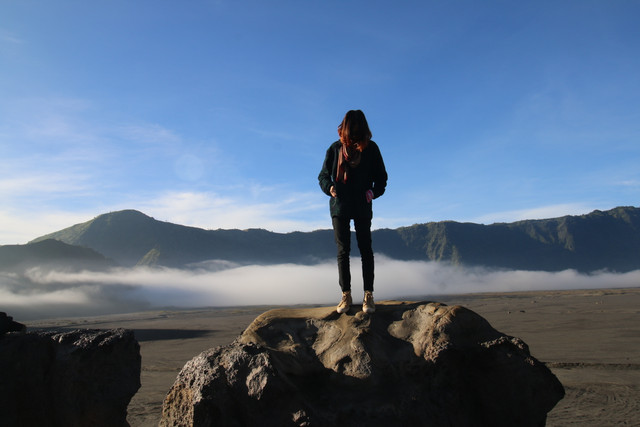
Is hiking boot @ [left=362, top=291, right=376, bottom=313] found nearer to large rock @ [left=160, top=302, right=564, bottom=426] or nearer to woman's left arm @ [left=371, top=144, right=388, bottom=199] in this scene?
large rock @ [left=160, top=302, right=564, bottom=426]

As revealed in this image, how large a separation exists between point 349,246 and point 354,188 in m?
0.64

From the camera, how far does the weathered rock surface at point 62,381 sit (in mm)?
4305

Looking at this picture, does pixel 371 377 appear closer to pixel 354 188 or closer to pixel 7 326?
pixel 354 188

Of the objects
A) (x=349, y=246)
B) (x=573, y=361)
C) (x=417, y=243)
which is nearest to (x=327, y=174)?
(x=349, y=246)

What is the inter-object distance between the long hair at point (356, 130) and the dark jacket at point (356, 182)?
144 mm

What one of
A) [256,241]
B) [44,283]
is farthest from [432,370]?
[256,241]

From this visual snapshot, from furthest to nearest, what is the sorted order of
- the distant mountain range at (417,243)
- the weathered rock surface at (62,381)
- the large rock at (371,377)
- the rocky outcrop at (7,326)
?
1. the distant mountain range at (417,243)
2. the rocky outcrop at (7,326)
3. the weathered rock surface at (62,381)
4. the large rock at (371,377)

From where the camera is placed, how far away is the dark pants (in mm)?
5027

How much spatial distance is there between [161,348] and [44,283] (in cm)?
4423

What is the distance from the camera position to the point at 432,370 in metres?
4.29

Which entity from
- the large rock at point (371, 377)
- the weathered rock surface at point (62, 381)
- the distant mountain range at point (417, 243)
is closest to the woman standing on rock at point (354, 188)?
the large rock at point (371, 377)

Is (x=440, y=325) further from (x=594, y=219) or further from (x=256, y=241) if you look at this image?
(x=594, y=219)

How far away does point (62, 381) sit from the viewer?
175 inches

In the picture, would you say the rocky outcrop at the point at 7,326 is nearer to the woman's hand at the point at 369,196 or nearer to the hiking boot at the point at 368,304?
the hiking boot at the point at 368,304
